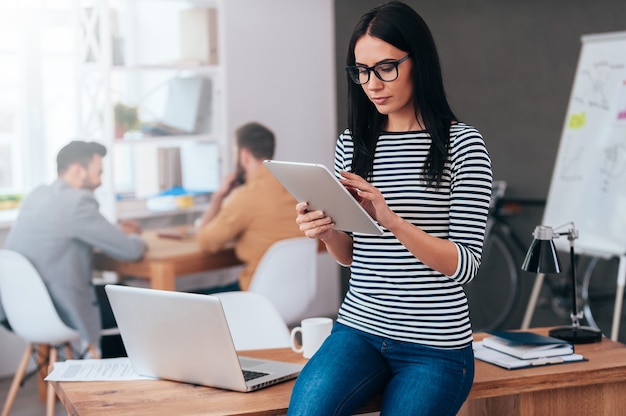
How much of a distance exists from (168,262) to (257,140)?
0.72 meters

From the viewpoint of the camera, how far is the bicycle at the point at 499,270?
501 centimetres

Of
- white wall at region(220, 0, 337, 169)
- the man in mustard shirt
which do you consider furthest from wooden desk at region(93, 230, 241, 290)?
white wall at region(220, 0, 337, 169)

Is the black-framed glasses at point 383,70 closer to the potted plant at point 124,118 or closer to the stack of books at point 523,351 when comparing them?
the stack of books at point 523,351

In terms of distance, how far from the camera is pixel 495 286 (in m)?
5.27

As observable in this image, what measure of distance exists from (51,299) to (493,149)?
8.57 ft

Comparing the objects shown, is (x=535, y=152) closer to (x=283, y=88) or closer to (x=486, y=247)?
(x=486, y=247)

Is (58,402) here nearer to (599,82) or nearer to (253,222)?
(253,222)

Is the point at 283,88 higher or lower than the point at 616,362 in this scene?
higher

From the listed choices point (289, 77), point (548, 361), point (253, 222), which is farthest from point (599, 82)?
point (548, 361)

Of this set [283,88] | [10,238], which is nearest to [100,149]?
[10,238]

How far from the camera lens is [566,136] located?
417cm

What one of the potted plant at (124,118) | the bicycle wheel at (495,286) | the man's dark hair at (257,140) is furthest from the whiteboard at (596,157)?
the potted plant at (124,118)

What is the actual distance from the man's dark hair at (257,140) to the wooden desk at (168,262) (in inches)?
18.3

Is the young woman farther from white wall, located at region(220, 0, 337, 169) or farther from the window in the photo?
white wall, located at region(220, 0, 337, 169)
